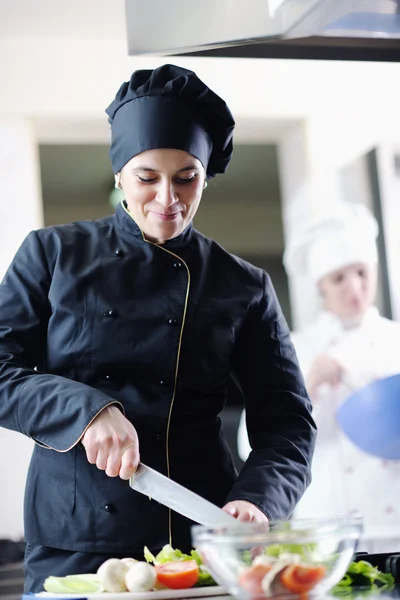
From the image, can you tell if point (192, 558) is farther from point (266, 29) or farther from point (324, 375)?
point (324, 375)

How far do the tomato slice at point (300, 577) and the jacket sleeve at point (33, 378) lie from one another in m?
0.38

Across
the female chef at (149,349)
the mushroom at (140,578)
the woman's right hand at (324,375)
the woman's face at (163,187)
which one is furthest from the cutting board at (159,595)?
the woman's right hand at (324,375)

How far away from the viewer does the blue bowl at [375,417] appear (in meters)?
3.67

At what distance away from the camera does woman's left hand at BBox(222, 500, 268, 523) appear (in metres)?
1.15

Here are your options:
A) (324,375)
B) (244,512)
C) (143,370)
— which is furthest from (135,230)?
(324,375)

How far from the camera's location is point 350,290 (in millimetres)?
3824

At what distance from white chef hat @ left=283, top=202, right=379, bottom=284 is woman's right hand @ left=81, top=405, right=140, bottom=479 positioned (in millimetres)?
2815

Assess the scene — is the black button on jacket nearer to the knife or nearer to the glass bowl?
the knife

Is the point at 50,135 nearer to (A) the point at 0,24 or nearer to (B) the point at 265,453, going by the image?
(A) the point at 0,24

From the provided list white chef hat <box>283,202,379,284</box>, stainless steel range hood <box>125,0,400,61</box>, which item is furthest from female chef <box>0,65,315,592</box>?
white chef hat <box>283,202,379,284</box>

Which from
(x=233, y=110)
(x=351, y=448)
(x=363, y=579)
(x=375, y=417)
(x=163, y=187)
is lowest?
(x=351, y=448)

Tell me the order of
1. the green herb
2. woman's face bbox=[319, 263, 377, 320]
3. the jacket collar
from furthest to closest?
1. woman's face bbox=[319, 263, 377, 320]
2. the jacket collar
3. the green herb

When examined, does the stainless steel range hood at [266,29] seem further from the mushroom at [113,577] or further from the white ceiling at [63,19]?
the white ceiling at [63,19]

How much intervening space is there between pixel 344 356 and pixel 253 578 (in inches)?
117
